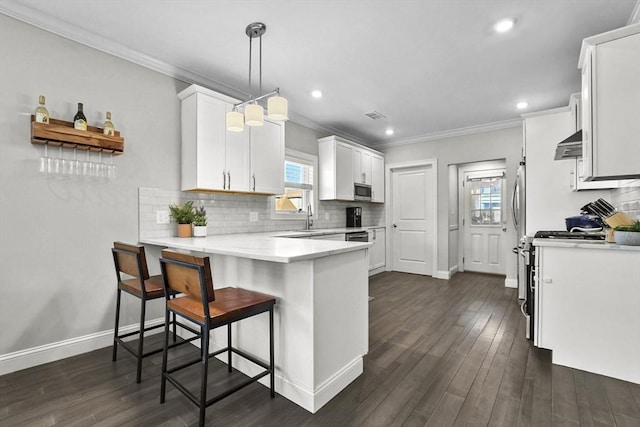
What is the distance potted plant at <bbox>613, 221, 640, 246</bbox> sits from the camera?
196 centimetres

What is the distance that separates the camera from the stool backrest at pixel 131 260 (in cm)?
200

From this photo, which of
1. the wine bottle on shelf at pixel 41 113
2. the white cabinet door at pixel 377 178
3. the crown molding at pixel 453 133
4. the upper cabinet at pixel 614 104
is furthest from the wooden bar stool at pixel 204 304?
the crown molding at pixel 453 133

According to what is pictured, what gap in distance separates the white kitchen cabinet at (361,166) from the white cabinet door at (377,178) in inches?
5.8

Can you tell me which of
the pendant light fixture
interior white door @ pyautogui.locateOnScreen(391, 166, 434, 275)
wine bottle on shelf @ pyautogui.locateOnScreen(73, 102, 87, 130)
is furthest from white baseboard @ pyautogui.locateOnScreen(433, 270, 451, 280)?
wine bottle on shelf @ pyautogui.locateOnScreen(73, 102, 87, 130)

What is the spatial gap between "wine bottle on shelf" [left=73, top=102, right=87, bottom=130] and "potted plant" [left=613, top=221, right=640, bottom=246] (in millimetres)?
3904

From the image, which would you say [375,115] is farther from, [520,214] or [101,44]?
[101,44]

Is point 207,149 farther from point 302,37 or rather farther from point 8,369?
point 8,369

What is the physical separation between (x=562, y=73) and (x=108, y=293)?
486 centimetres

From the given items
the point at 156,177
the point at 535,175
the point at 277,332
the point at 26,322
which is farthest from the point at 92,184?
the point at 535,175

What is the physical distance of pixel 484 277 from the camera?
5.34 meters

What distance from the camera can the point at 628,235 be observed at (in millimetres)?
1976

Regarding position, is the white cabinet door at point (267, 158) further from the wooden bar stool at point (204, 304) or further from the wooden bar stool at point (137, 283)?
the wooden bar stool at point (204, 304)

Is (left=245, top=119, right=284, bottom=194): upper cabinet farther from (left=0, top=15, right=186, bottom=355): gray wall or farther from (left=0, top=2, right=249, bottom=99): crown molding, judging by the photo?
(left=0, top=15, right=186, bottom=355): gray wall

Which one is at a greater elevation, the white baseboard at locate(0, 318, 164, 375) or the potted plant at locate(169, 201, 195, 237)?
the potted plant at locate(169, 201, 195, 237)
